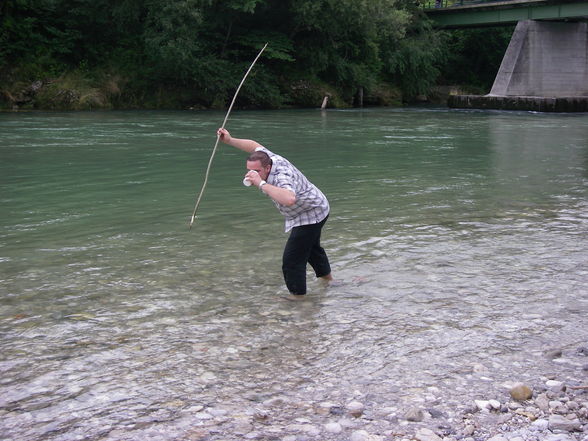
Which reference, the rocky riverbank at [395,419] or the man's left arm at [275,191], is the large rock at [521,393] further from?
the man's left arm at [275,191]

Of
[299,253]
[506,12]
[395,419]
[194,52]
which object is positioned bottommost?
[395,419]

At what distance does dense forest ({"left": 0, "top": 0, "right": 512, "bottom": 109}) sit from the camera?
3656 centimetres

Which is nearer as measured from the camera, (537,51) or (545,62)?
(537,51)

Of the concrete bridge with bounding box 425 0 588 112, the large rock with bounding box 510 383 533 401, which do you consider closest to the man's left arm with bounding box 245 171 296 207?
the large rock with bounding box 510 383 533 401

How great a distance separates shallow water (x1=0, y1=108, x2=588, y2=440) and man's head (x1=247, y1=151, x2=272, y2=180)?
1152mm

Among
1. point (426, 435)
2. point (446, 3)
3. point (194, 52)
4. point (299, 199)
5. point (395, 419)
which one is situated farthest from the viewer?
point (446, 3)

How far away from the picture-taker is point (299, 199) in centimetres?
610

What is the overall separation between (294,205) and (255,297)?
0.95 m

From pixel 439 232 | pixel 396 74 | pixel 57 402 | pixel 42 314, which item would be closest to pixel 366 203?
pixel 439 232

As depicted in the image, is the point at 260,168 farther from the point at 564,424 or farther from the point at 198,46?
the point at 198,46

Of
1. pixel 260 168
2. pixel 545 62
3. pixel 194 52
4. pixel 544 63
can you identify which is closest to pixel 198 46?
pixel 194 52

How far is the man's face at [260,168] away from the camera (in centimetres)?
570

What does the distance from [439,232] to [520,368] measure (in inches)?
174

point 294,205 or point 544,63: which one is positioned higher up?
point 544,63
